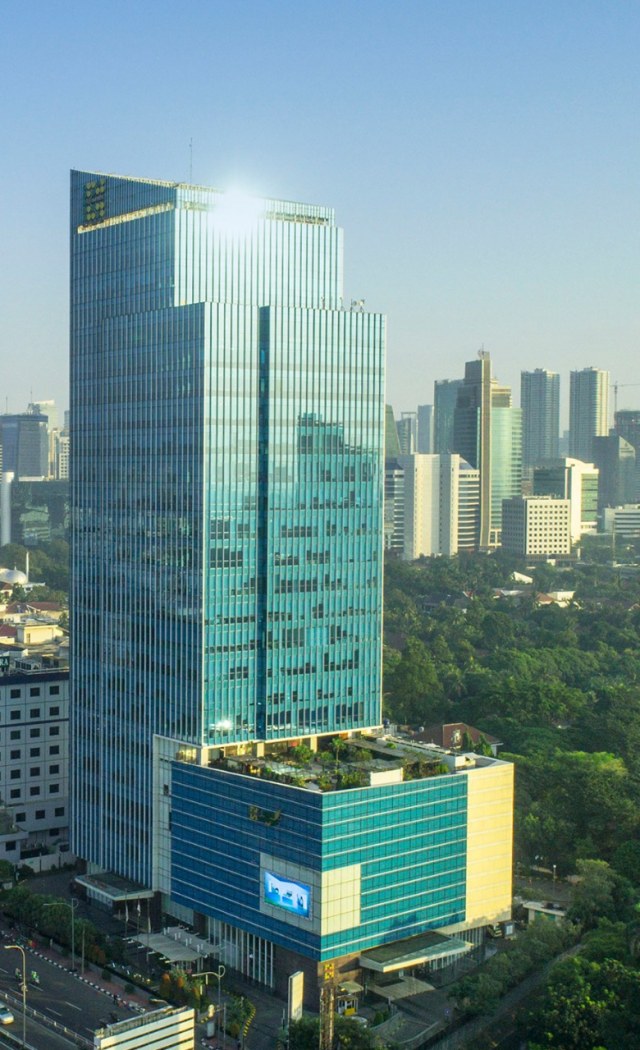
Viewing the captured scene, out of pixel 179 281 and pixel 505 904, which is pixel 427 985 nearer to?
pixel 505 904

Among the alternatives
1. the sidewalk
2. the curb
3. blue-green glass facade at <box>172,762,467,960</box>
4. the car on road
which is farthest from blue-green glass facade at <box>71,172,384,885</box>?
the car on road

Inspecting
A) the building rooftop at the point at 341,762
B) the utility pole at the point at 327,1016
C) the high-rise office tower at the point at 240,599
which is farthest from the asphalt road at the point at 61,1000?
the building rooftop at the point at 341,762

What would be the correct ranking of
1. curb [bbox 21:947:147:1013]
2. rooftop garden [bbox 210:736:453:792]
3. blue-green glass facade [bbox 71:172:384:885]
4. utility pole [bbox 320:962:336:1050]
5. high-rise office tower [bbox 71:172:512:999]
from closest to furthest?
utility pole [bbox 320:962:336:1050], curb [bbox 21:947:147:1013], rooftop garden [bbox 210:736:453:792], high-rise office tower [bbox 71:172:512:999], blue-green glass facade [bbox 71:172:384:885]

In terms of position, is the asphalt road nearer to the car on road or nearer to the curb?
the curb

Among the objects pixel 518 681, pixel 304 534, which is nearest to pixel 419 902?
pixel 304 534

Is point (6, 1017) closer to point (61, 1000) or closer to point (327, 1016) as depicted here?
point (61, 1000)

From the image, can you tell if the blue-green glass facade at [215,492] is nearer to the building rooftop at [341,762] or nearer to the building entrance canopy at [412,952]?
the building rooftop at [341,762]
